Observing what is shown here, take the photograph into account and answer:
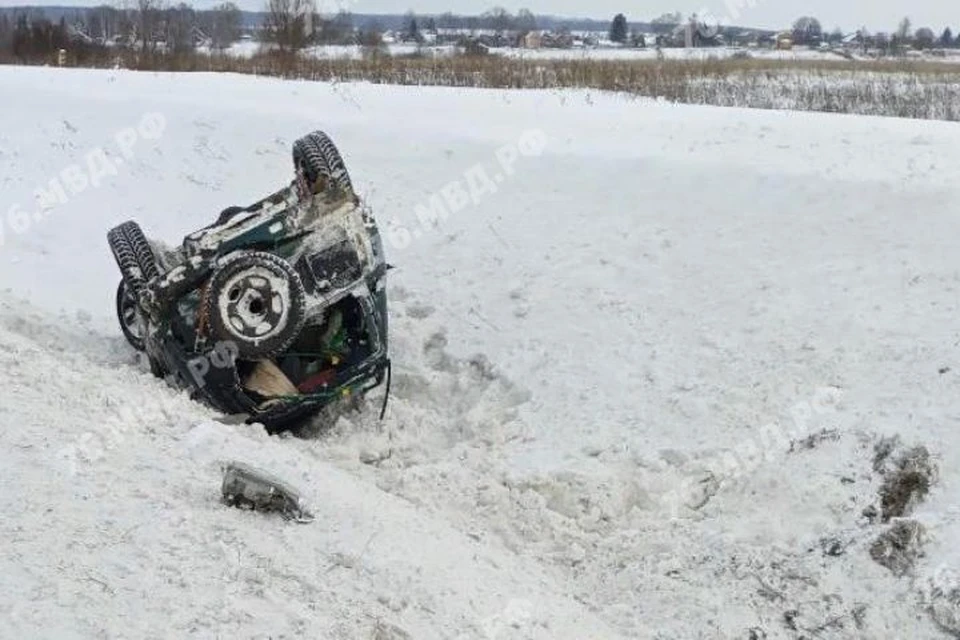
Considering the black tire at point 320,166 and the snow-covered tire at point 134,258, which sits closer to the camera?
the snow-covered tire at point 134,258

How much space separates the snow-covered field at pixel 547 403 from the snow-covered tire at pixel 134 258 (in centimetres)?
61

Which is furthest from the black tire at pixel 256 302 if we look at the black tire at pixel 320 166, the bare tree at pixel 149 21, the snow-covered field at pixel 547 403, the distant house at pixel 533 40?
the distant house at pixel 533 40

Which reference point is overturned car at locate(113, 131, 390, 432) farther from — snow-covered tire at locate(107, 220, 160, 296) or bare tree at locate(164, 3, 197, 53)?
bare tree at locate(164, 3, 197, 53)

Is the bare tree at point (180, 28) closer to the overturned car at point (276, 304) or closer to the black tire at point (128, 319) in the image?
the black tire at point (128, 319)

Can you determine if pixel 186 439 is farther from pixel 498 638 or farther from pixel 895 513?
pixel 895 513

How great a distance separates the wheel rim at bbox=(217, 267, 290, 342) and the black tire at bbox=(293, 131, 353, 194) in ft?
3.09

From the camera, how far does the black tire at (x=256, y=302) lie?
19.9ft

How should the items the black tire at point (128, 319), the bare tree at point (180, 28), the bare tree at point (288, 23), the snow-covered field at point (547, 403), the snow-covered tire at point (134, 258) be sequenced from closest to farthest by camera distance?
the snow-covered field at point (547, 403)
the snow-covered tire at point (134, 258)
the black tire at point (128, 319)
the bare tree at point (288, 23)
the bare tree at point (180, 28)

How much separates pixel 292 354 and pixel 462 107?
702 cm

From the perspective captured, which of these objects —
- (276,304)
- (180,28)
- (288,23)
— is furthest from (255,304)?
(180,28)

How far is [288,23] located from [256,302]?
86.2 ft

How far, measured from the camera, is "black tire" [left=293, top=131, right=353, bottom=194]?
6.79 m

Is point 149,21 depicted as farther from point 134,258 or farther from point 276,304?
point 276,304

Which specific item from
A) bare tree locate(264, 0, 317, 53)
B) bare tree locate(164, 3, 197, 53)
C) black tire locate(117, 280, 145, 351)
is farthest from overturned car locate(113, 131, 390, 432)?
bare tree locate(164, 3, 197, 53)
